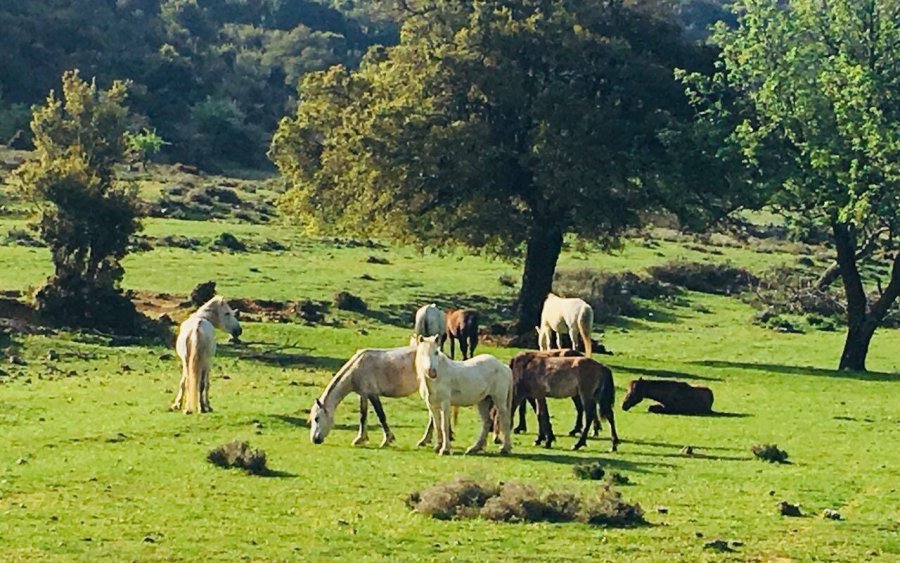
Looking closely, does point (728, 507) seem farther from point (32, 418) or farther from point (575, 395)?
point (32, 418)

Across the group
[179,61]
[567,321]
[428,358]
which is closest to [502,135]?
[567,321]

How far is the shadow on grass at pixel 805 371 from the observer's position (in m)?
40.3

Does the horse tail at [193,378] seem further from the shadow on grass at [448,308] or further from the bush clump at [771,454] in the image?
the shadow on grass at [448,308]

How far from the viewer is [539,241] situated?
149 ft

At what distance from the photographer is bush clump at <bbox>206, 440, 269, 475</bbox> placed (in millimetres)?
20234

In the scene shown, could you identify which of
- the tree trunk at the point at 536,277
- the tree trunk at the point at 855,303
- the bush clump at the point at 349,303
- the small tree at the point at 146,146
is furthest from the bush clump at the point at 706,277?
the small tree at the point at 146,146

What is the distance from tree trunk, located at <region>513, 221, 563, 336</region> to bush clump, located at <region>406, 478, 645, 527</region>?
2729 cm

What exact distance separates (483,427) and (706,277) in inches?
1702

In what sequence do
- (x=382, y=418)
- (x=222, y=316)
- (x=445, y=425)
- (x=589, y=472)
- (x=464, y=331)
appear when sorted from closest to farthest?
(x=589, y=472), (x=445, y=425), (x=382, y=418), (x=222, y=316), (x=464, y=331)

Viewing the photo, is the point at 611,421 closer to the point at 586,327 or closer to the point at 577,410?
the point at 577,410

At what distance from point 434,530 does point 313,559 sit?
189cm

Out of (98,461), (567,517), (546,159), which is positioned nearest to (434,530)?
(567,517)

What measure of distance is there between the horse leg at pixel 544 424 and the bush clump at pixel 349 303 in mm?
25231

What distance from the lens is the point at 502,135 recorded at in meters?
44.5
